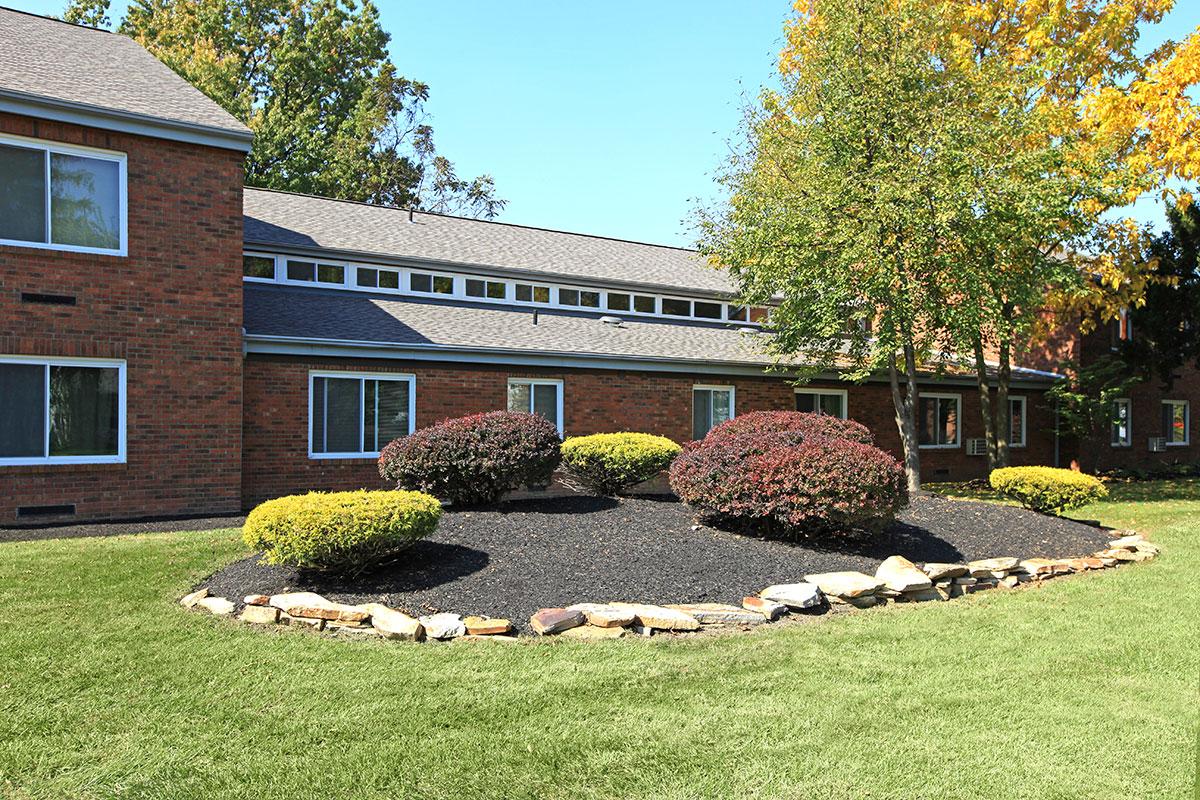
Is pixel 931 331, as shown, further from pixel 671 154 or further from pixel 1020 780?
pixel 1020 780

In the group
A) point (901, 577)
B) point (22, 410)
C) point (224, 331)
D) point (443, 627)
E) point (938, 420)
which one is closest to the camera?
point (443, 627)

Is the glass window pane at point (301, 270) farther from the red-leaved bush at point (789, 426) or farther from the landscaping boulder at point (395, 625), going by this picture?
the landscaping boulder at point (395, 625)

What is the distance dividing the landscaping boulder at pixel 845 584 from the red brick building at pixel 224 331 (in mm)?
7997

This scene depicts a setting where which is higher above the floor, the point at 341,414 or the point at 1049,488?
the point at 341,414

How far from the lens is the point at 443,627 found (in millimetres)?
5984

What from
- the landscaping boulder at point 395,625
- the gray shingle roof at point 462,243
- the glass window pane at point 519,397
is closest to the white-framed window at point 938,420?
the gray shingle roof at point 462,243

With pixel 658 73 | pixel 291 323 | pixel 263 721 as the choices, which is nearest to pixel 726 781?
pixel 263 721

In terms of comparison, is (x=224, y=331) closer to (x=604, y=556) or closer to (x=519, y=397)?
(x=519, y=397)

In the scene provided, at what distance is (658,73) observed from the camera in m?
14.3

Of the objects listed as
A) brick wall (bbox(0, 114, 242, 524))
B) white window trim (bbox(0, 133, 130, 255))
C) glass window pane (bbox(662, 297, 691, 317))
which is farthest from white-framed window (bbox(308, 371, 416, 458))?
glass window pane (bbox(662, 297, 691, 317))

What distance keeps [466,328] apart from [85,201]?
6.34 metres

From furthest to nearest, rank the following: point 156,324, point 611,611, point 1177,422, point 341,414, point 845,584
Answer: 1. point 1177,422
2. point 341,414
3. point 156,324
4. point 845,584
5. point 611,611

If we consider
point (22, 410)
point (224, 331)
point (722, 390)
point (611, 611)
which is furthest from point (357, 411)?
point (611, 611)

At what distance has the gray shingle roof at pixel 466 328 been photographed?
13.6m
